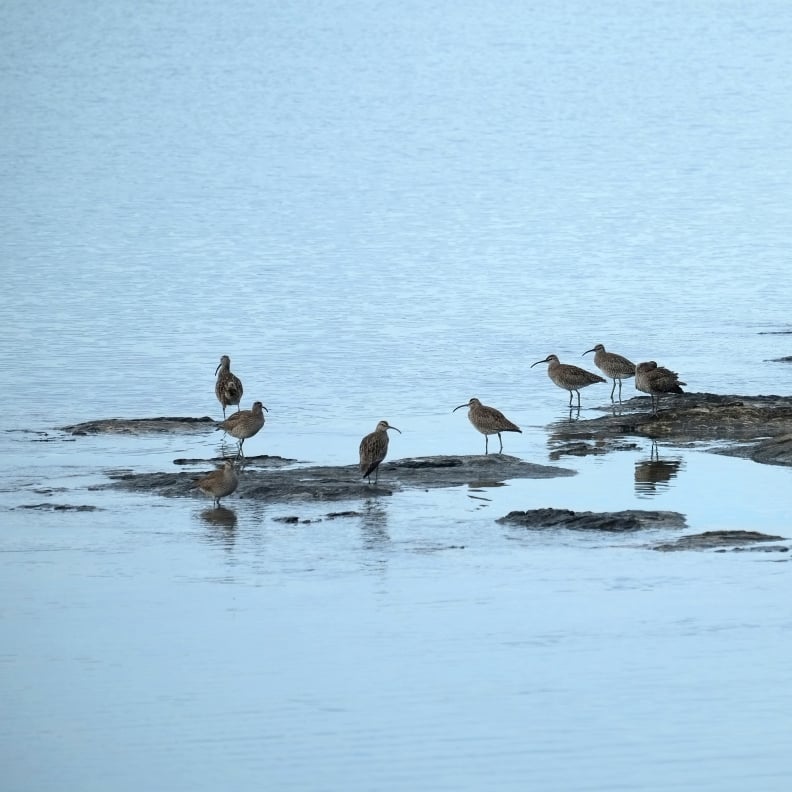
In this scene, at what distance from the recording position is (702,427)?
20.9 m

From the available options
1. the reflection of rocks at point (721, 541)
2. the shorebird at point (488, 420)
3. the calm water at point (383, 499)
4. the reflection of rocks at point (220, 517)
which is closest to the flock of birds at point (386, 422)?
the shorebird at point (488, 420)

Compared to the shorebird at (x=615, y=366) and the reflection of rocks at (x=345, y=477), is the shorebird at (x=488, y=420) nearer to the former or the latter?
the reflection of rocks at (x=345, y=477)

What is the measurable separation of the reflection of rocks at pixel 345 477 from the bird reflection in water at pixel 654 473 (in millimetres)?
747

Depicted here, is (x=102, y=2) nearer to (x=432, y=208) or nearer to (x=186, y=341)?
(x=432, y=208)

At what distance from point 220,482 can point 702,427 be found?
6.37m

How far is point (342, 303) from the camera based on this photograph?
38750mm

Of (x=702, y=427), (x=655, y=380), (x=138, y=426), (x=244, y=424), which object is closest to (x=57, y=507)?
(x=244, y=424)

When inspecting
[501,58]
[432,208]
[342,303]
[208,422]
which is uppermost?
[501,58]

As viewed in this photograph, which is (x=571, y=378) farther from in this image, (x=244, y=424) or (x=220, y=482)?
(x=220, y=482)

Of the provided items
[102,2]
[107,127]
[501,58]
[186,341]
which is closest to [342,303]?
[186,341]

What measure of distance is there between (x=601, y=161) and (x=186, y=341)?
1945 inches

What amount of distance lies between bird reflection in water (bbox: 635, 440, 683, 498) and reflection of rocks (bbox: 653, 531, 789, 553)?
1989 mm

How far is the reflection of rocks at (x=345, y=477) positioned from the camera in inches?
696

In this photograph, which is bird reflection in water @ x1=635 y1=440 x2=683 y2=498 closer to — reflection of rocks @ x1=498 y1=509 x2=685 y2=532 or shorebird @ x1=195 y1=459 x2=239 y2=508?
reflection of rocks @ x1=498 y1=509 x2=685 y2=532
